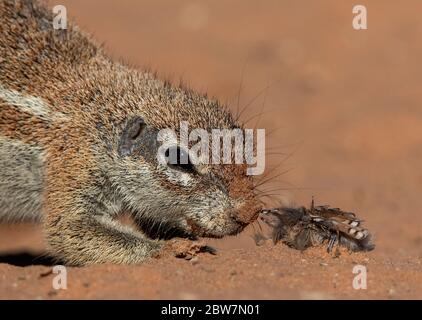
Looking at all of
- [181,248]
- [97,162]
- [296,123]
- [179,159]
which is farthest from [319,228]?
[296,123]

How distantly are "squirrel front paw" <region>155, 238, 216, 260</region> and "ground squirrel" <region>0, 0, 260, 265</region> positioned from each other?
0.06 m

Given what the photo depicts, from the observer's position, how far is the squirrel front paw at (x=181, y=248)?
7258mm

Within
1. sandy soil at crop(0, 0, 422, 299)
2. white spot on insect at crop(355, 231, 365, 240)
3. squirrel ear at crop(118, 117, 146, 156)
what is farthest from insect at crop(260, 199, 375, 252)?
squirrel ear at crop(118, 117, 146, 156)

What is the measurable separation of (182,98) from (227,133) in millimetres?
621

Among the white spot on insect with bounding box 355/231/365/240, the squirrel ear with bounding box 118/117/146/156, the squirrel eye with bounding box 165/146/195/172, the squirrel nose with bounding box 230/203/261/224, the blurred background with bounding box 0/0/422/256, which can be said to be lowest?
the white spot on insect with bounding box 355/231/365/240

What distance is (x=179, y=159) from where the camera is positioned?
24.5ft

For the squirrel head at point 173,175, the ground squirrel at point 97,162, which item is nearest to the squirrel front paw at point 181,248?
the ground squirrel at point 97,162

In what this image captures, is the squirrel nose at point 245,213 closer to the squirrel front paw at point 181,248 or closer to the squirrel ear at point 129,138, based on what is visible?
the squirrel front paw at point 181,248

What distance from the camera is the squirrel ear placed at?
7.70m

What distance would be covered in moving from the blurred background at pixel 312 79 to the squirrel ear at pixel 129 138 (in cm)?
166

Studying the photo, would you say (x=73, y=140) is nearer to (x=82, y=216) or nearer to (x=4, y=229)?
(x=82, y=216)

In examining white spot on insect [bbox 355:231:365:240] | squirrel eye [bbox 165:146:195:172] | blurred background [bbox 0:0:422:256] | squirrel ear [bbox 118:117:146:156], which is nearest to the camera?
squirrel eye [bbox 165:146:195:172]

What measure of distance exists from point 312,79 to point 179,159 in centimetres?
895

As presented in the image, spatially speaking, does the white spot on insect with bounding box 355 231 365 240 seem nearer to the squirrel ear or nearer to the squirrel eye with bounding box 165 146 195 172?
the squirrel eye with bounding box 165 146 195 172
